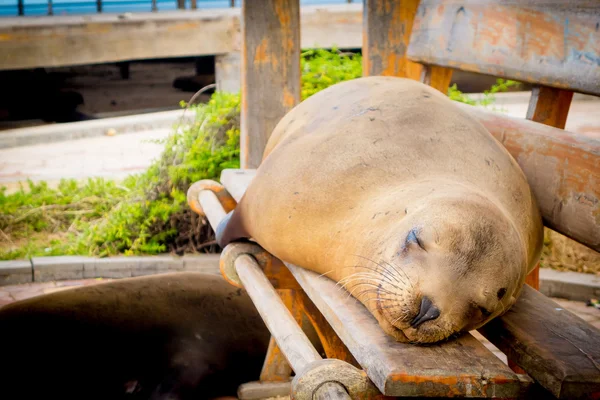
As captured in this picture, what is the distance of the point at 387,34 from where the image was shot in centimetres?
389

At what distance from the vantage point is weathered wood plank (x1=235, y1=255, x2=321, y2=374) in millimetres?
1847

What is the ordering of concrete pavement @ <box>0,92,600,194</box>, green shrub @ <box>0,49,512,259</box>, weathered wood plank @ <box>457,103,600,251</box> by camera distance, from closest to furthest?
weathered wood plank @ <box>457,103,600,251</box>
green shrub @ <box>0,49,512,259</box>
concrete pavement @ <box>0,92,600,194</box>

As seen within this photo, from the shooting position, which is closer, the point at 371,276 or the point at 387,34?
the point at 371,276

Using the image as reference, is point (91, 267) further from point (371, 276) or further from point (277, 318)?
point (371, 276)

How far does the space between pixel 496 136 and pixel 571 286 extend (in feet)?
6.34

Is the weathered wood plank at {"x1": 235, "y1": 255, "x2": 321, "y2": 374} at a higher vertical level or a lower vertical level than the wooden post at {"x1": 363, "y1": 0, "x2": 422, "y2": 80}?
lower

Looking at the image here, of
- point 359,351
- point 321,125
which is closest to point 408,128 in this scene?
point 321,125

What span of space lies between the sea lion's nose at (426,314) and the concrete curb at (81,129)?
5.97 m

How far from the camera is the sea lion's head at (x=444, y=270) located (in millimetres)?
1774

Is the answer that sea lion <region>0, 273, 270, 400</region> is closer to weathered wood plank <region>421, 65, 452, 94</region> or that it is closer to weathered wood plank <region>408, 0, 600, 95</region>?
weathered wood plank <region>421, 65, 452, 94</region>

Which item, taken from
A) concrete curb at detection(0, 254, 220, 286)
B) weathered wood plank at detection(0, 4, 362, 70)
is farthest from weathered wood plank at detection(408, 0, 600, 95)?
weathered wood plank at detection(0, 4, 362, 70)

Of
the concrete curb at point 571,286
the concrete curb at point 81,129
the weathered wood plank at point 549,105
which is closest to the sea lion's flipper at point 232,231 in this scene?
the weathered wood plank at point 549,105

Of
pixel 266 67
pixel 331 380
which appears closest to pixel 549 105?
pixel 266 67

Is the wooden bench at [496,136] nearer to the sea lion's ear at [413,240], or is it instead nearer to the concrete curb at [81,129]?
the sea lion's ear at [413,240]
